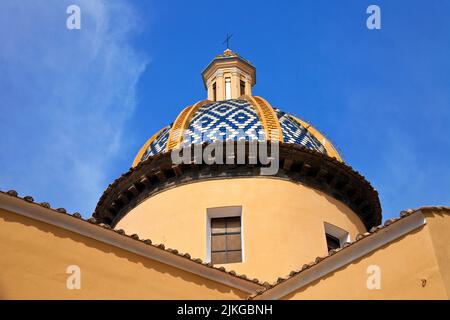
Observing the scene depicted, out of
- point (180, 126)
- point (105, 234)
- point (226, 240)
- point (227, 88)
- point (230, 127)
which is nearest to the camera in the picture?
point (105, 234)

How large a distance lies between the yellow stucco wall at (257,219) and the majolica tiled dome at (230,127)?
144cm

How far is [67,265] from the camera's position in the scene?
A: 33.4 ft

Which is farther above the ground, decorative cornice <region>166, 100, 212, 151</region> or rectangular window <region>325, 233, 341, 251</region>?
decorative cornice <region>166, 100, 212, 151</region>

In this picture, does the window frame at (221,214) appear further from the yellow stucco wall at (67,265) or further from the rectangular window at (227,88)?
the rectangular window at (227,88)

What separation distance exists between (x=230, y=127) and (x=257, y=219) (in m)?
2.95

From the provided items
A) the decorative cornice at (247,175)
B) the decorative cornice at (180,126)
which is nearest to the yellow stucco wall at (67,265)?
the decorative cornice at (247,175)

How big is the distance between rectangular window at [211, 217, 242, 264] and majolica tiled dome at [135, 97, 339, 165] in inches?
82.2

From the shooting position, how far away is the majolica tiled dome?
16500 millimetres

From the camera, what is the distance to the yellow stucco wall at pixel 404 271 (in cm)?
932

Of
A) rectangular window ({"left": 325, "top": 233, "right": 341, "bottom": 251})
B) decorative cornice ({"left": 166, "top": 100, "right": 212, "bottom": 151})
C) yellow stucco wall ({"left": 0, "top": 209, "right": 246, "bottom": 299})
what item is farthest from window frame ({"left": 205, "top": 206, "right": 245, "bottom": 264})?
yellow stucco wall ({"left": 0, "top": 209, "right": 246, "bottom": 299})

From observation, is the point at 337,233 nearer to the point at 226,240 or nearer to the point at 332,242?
the point at 332,242

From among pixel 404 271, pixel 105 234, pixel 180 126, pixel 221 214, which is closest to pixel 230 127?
pixel 180 126

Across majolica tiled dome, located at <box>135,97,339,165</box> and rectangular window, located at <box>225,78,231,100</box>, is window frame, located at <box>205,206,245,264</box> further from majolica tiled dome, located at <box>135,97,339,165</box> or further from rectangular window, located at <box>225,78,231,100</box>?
rectangular window, located at <box>225,78,231,100</box>

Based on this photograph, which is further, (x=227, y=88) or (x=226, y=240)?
(x=227, y=88)
